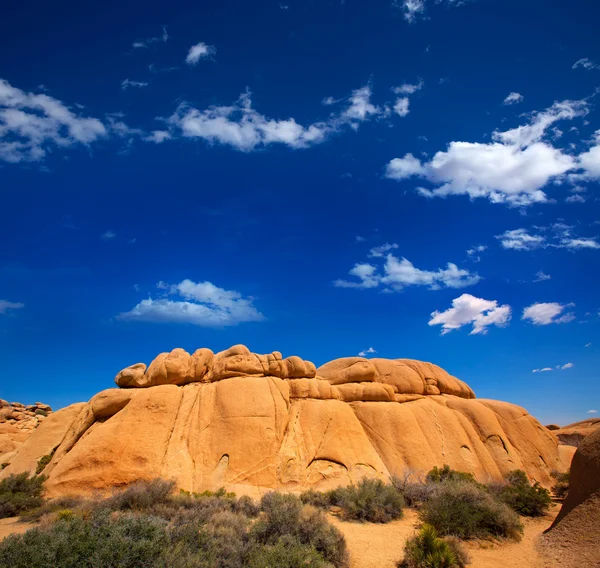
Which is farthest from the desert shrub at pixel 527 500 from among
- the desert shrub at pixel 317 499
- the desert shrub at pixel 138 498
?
the desert shrub at pixel 138 498

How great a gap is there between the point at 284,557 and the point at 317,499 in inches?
314

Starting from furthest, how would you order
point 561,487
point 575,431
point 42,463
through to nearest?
1. point 575,431
2. point 561,487
3. point 42,463

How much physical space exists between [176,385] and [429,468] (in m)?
14.7

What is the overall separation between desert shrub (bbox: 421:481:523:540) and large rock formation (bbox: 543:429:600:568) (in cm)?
268

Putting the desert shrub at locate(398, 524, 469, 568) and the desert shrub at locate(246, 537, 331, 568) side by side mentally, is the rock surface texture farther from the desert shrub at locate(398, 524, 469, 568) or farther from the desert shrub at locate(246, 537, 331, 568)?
the desert shrub at locate(398, 524, 469, 568)

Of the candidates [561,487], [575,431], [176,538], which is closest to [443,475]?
[561,487]

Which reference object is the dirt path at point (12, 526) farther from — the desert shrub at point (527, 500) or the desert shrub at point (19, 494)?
the desert shrub at point (527, 500)

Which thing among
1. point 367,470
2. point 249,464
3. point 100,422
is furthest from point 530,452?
point 100,422

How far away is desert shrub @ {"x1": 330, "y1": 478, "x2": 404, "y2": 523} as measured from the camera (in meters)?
14.0

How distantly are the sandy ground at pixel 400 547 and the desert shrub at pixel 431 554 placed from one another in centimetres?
44

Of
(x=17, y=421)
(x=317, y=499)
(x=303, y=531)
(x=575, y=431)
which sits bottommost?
(x=303, y=531)

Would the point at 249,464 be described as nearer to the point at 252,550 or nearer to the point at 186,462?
the point at 186,462

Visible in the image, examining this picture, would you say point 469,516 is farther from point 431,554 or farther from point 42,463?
point 42,463

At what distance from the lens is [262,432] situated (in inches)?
737
